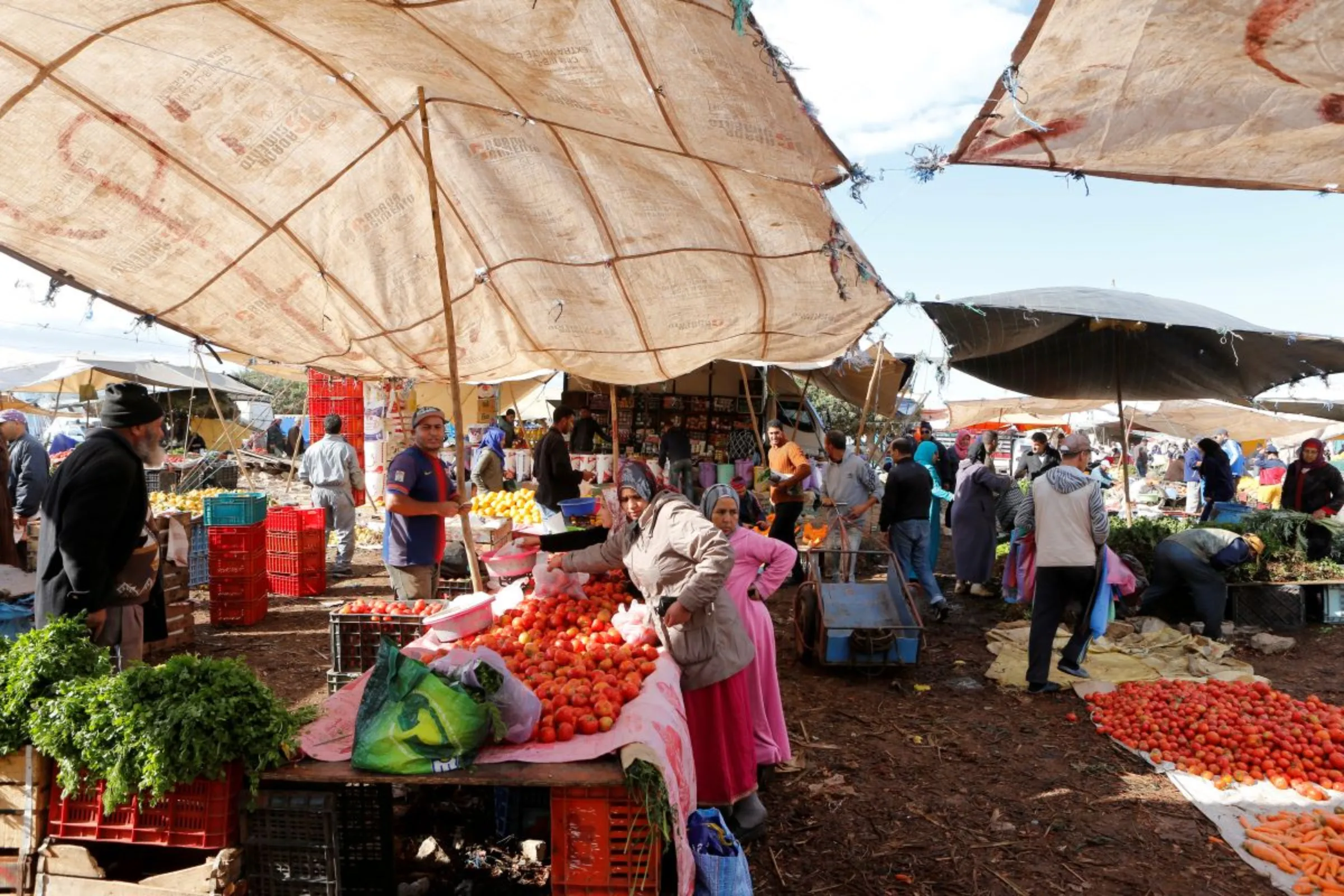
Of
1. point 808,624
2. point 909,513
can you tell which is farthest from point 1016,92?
point 909,513

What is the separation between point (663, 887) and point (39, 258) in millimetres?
5268

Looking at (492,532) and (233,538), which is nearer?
(233,538)

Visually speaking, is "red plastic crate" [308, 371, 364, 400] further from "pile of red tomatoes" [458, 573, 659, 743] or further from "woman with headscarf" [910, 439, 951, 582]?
"pile of red tomatoes" [458, 573, 659, 743]

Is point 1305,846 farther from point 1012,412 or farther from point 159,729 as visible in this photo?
point 1012,412

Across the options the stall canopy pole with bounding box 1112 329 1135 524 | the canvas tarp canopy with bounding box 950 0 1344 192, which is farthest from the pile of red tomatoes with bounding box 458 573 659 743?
the stall canopy pole with bounding box 1112 329 1135 524

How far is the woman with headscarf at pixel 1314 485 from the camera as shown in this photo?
10047mm

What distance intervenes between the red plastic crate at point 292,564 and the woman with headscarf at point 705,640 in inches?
256

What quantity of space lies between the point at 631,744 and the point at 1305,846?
393 centimetres

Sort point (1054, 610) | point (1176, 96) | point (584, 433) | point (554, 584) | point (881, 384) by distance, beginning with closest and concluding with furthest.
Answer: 1. point (1176, 96)
2. point (554, 584)
3. point (1054, 610)
4. point (584, 433)
5. point (881, 384)

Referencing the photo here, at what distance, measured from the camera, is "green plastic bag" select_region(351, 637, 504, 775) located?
270 cm

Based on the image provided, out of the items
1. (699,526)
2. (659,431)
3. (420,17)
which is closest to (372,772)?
(699,526)

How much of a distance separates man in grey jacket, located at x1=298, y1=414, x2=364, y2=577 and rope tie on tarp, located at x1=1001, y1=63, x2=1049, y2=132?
933cm

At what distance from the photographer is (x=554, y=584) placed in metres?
4.68

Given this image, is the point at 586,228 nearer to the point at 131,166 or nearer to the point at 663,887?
the point at 131,166
